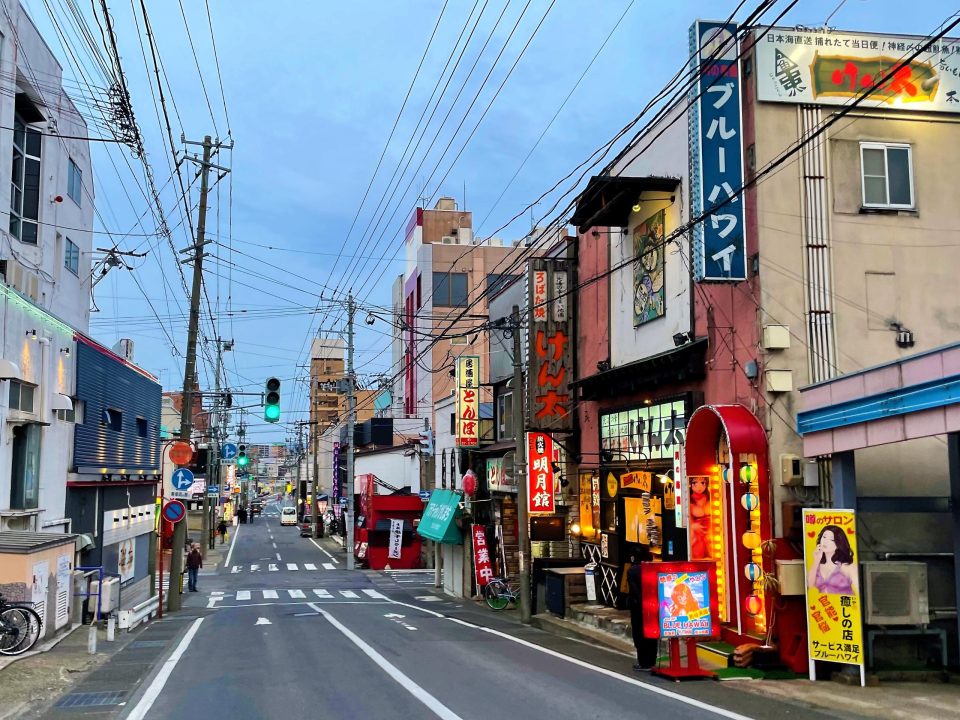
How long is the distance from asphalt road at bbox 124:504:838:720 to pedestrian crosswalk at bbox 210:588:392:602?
794cm

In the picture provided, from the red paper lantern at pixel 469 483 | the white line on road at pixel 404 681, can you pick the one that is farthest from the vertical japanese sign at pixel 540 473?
the red paper lantern at pixel 469 483

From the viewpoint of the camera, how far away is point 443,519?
35.3m

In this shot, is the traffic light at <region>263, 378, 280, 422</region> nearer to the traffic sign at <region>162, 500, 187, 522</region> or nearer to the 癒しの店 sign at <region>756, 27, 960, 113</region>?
the traffic sign at <region>162, 500, 187, 522</region>

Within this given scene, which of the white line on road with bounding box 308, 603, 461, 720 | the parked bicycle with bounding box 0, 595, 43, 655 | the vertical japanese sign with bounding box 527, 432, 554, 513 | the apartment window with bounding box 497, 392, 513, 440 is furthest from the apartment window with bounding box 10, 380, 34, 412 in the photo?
the apartment window with bounding box 497, 392, 513, 440

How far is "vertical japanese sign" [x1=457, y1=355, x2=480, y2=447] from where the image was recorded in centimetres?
3172

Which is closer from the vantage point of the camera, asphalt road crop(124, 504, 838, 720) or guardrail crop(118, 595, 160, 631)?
asphalt road crop(124, 504, 838, 720)

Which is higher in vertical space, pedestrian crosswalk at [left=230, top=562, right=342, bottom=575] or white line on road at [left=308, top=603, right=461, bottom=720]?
white line on road at [left=308, top=603, right=461, bottom=720]

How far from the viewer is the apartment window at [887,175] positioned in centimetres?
1625

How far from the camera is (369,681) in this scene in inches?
510

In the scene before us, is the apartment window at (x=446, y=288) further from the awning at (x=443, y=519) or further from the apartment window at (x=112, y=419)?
the apartment window at (x=112, y=419)

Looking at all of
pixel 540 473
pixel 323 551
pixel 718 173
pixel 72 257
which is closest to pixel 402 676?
pixel 718 173

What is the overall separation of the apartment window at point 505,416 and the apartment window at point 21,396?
1498cm

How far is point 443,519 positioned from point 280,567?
22851 millimetres

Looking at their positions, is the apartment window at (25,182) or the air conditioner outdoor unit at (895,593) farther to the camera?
the apartment window at (25,182)
